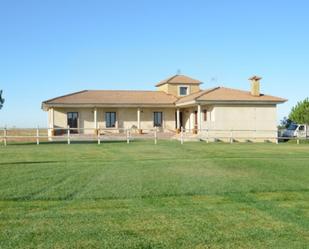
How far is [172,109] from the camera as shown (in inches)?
1612

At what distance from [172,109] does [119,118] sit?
477 cm

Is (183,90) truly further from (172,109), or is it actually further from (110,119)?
(110,119)

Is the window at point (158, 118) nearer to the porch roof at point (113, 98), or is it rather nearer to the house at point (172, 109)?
the house at point (172, 109)

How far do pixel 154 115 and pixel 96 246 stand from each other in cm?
3438

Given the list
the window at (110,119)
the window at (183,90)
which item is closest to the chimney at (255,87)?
the window at (183,90)

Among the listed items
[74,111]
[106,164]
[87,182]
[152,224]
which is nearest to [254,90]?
[74,111]

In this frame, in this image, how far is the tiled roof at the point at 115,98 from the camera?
37938 millimetres

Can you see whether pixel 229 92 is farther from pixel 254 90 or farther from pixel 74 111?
pixel 74 111

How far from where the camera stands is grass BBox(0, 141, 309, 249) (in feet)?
21.3

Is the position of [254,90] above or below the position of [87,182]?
above

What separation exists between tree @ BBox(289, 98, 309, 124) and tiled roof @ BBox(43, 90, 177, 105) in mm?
13134

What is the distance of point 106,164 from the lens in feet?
51.0

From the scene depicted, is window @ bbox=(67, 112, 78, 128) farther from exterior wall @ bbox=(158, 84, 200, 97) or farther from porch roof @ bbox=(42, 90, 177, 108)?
exterior wall @ bbox=(158, 84, 200, 97)

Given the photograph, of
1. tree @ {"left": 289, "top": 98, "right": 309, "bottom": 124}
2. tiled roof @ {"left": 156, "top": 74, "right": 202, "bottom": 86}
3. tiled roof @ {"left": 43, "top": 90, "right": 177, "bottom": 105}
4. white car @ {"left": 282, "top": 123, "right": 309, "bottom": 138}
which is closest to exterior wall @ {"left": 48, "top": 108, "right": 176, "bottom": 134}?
tiled roof @ {"left": 43, "top": 90, "right": 177, "bottom": 105}
